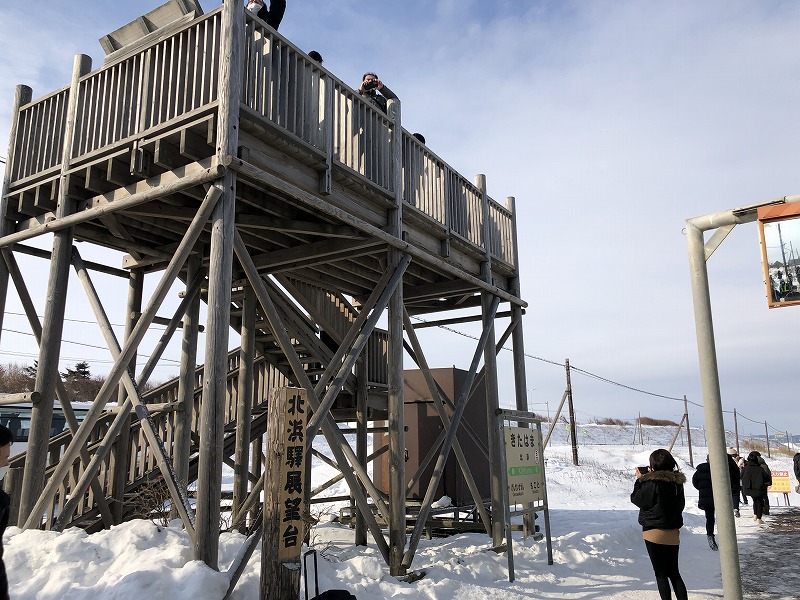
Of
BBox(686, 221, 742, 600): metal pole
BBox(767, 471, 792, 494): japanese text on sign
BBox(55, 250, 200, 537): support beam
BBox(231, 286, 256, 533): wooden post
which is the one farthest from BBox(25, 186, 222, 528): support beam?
BBox(767, 471, 792, 494): japanese text on sign

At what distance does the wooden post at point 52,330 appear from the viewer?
739 cm

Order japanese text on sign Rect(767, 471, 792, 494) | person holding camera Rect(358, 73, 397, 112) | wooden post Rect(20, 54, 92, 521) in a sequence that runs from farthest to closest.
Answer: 1. japanese text on sign Rect(767, 471, 792, 494)
2. person holding camera Rect(358, 73, 397, 112)
3. wooden post Rect(20, 54, 92, 521)

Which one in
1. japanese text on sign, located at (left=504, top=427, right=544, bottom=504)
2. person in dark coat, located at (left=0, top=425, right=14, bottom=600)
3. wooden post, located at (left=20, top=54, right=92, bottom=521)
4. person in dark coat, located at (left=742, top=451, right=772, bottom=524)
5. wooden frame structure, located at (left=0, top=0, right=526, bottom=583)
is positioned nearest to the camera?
person in dark coat, located at (left=0, top=425, right=14, bottom=600)

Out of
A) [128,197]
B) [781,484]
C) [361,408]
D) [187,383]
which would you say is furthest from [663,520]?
[781,484]

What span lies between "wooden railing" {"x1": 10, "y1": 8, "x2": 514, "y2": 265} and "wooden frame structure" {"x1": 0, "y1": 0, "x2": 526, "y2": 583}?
0.08ft

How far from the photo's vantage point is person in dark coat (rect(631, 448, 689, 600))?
621 cm

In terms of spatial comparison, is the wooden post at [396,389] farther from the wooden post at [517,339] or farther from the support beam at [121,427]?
the wooden post at [517,339]

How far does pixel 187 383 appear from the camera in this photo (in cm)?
891

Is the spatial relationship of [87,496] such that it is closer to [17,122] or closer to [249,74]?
[17,122]

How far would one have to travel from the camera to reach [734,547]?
192 inches

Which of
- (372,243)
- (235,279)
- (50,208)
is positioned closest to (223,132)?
(372,243)

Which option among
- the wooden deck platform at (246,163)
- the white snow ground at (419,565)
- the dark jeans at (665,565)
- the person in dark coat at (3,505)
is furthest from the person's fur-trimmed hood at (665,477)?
the person in dark coat at (3,505)

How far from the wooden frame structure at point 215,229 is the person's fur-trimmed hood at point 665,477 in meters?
3.15

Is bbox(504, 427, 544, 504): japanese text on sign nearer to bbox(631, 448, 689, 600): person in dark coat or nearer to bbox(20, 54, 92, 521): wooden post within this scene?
bbox(631, 448, 689, 600): person in dark coat
